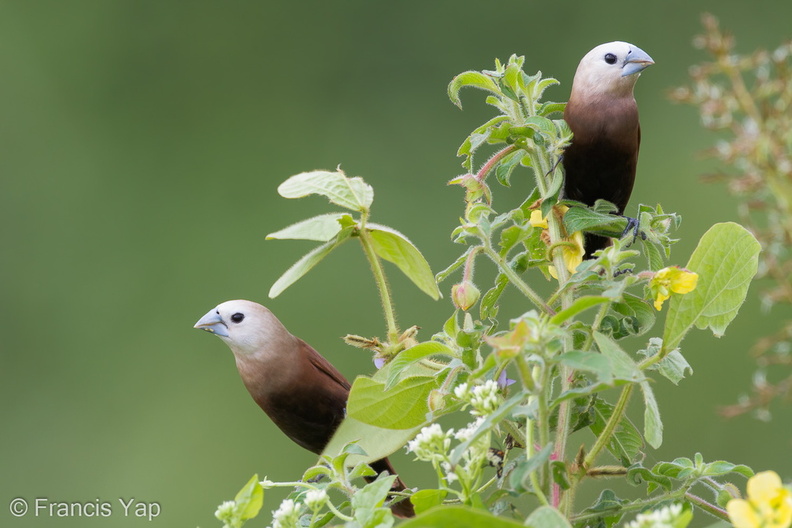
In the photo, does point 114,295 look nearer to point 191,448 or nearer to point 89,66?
point 191,448

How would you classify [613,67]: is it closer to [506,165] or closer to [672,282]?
[506,165]

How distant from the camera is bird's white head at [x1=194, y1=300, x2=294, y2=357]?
188cm

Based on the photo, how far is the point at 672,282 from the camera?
97cm

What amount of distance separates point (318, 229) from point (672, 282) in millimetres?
355

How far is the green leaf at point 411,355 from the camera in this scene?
100cm

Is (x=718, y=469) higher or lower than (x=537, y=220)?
lower

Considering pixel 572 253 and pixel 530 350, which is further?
pixel 572 253

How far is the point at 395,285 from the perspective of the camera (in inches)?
176

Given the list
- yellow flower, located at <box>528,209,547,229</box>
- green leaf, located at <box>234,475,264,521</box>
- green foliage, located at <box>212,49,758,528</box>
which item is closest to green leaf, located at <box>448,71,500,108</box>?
green foliage, located at <box>212,49,758,528</box>

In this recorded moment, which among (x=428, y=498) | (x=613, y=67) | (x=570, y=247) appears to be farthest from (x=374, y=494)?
(x=613, y=67)

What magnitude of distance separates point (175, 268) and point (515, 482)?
14.1ft

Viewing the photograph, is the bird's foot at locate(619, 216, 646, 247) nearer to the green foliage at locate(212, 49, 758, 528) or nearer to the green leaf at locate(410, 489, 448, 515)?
the green foliage at locate(212, 49, 758, 528)
